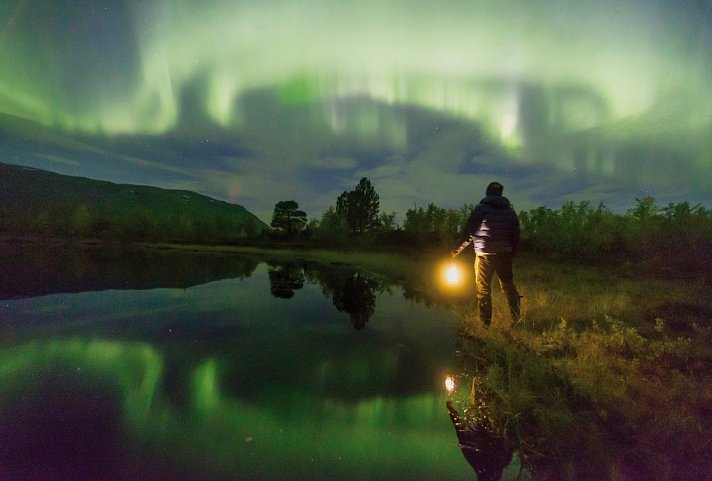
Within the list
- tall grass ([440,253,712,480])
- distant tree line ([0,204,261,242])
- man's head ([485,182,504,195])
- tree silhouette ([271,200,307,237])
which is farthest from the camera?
tree silhouette ([271,200,307,237])

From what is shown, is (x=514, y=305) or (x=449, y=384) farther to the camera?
(x=514, y=305)

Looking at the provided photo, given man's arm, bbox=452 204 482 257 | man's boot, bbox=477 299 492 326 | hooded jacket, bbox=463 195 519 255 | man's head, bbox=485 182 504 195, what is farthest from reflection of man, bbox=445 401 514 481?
man's head, bbox=485 182 504 195

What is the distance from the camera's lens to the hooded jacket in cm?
615

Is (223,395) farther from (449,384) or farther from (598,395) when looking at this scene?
(598,395)

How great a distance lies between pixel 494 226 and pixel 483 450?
4131 mm

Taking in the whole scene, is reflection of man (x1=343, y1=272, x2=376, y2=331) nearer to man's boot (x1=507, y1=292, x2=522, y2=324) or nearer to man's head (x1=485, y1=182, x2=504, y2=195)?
man's boot (x1=507, y1=292, x2=522, y2=324)

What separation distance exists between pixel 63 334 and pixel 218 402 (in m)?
4.64

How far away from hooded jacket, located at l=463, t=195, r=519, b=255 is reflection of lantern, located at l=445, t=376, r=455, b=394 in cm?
271

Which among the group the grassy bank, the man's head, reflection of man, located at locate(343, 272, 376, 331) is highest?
the man's head

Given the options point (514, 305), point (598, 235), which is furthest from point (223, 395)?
point (598, 235)

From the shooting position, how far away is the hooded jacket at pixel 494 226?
242 inches

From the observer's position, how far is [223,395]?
12.6ft

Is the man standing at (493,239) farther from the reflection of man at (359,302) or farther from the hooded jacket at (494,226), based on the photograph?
the reflection of man at (359,302)

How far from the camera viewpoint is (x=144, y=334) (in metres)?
6.26
